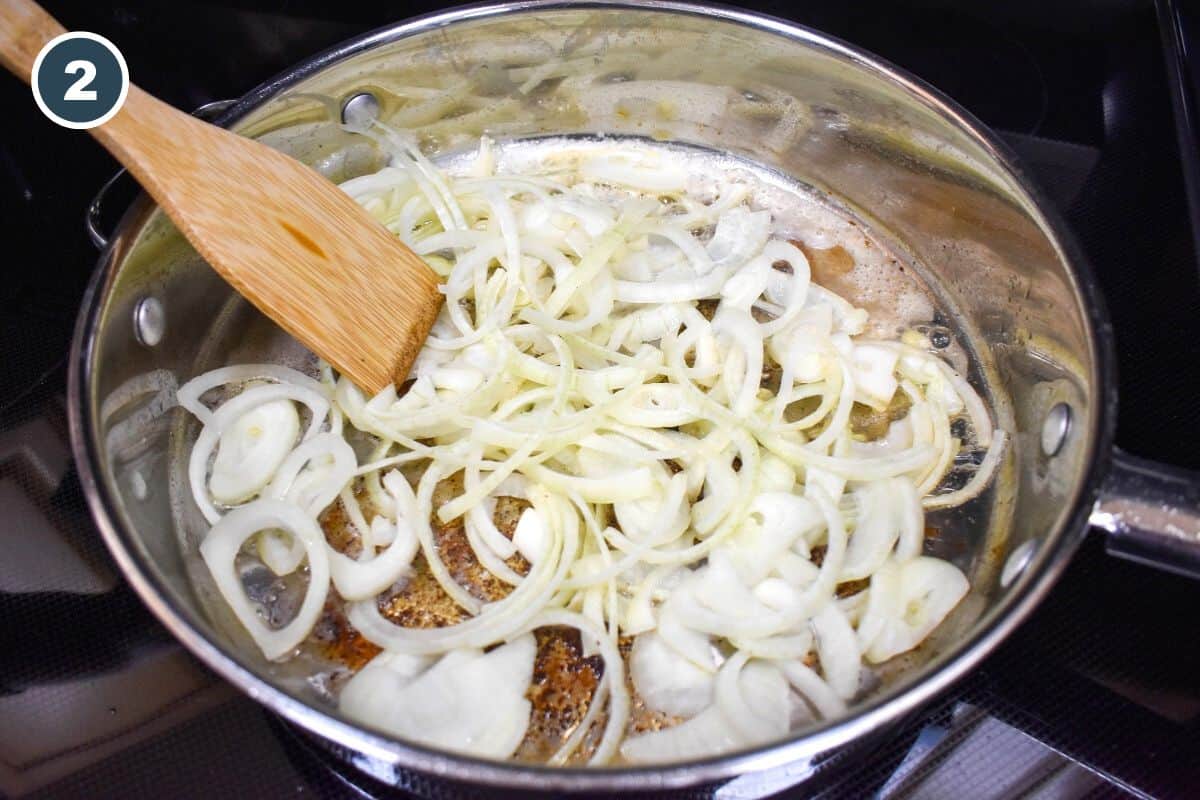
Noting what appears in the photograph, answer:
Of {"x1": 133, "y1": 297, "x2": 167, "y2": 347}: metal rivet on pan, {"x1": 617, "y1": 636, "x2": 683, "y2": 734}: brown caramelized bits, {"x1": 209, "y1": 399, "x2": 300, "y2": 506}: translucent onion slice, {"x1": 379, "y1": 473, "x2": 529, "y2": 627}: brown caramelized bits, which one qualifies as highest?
{"x1": 133, "y1": 297, "x2": 167, "y2": 347}: metal rivet on pan

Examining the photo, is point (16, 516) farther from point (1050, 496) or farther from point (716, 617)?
point (1050, 496)

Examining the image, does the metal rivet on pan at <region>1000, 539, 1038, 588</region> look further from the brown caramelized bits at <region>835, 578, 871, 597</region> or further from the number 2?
the number 2

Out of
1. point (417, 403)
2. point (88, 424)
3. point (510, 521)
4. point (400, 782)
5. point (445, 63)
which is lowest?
point (400, 782)

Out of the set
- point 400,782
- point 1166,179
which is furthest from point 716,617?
point 1166,179

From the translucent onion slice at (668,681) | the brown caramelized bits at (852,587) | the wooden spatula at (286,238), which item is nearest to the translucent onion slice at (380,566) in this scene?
the wooden spatula at (286,238)

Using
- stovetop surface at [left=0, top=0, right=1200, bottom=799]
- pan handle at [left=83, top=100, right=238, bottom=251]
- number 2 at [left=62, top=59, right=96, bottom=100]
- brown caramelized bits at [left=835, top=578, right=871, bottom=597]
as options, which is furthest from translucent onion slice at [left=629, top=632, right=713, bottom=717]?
number 2 at [left=62, top=59, right=96, bottom=100]

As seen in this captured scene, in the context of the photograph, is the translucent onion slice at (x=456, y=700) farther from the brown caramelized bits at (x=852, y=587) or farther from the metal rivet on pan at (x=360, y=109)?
the metal rivet on pan at (x=360, y=109)
